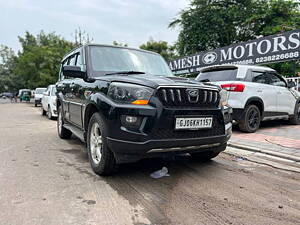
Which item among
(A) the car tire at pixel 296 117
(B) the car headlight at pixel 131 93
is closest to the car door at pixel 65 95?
(B) the car headlight at pixel 131 93

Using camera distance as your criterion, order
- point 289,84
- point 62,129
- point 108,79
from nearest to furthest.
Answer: point 108,79, point 62,129, point 289,84

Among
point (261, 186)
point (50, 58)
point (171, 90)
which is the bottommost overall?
point (261, 186)

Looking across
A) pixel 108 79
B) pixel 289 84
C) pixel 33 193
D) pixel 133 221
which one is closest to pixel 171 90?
pixel 108 79

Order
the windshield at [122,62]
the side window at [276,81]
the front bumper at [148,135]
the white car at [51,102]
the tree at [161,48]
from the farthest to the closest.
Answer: the tree at [161,48] < the white car at [51,102] < the side window at [276,81] < the windshield at [122,62] < the front bumper at [148,135]

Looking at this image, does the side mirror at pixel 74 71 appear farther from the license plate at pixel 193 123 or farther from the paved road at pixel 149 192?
the license plate at pixel 193 123

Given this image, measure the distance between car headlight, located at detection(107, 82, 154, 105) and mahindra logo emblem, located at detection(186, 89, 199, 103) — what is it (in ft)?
1.52

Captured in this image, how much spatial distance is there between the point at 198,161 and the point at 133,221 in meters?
2.08

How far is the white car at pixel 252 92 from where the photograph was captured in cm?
575

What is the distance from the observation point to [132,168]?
11.7 ft

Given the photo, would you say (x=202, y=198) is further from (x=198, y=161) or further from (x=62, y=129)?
(x=62, y=129)

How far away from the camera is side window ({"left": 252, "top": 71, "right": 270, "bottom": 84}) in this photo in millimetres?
6074

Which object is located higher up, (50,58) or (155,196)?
(50,58)

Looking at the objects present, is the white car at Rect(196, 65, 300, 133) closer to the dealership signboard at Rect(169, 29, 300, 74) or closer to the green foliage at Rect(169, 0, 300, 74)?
the dealership signboard at Rect(169, 29, 300, 74)

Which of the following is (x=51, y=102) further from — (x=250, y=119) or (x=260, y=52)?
(x=260, y=52)
